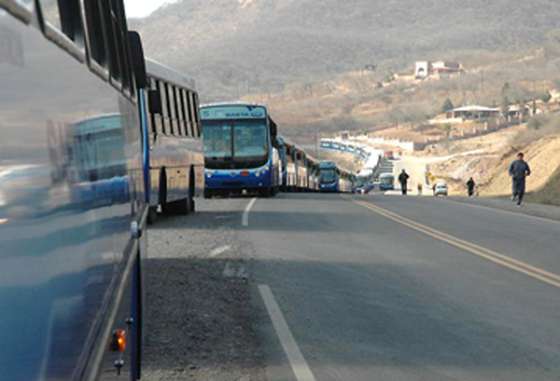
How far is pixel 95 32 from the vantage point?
4.50m

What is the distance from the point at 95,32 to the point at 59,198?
1.74m

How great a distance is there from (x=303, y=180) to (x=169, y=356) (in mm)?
60122

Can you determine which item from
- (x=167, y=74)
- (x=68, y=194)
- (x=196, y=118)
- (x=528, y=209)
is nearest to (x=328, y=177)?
(x=528, y=209)

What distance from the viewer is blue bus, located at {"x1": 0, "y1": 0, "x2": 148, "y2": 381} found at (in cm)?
234

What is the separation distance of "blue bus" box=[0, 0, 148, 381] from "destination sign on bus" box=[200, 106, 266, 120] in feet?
117

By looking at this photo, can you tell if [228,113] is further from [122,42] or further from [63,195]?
[63,195]

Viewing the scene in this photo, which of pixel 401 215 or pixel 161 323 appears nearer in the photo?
pixel 161 323

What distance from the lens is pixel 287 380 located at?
8172 millimetres

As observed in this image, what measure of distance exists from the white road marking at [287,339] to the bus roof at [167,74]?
999cm

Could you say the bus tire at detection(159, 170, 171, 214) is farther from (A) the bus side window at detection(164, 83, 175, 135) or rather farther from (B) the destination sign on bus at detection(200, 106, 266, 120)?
(B) the destination sign on bus at detection(200, 106, 266, 120)

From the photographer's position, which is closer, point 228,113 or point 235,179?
point 235,179

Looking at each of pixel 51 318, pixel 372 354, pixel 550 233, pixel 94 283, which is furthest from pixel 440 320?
pixel 550 233

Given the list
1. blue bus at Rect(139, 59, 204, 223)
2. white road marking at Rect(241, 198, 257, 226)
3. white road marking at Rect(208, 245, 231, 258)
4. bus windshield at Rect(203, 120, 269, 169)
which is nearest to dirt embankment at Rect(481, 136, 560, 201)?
bus windshield at Rect(203, 120, 269, 169)

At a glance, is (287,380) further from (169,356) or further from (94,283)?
(94,283)
